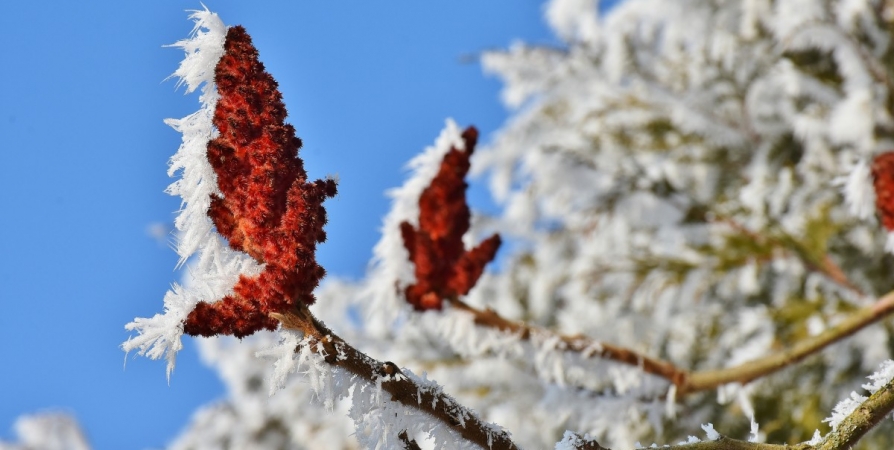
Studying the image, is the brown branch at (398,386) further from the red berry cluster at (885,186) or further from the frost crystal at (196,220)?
the red berry cluster at (885,186)

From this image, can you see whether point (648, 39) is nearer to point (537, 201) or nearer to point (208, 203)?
point (537, 201)

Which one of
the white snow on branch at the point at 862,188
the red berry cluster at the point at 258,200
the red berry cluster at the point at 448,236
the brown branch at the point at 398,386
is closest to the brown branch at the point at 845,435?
the brown branch at the point at 398,386

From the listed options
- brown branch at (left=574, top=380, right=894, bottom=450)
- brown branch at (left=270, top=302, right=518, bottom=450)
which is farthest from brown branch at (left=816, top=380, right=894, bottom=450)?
brown branch at (left=270, top=302, right=518, bottom=450)

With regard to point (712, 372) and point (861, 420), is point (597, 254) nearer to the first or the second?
point (712, 372)

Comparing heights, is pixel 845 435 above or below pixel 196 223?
below

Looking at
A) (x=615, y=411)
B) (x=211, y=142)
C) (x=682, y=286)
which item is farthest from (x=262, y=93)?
(x=682, y=286)

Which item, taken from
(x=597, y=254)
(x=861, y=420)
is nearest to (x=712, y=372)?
(x=861, y=420)
